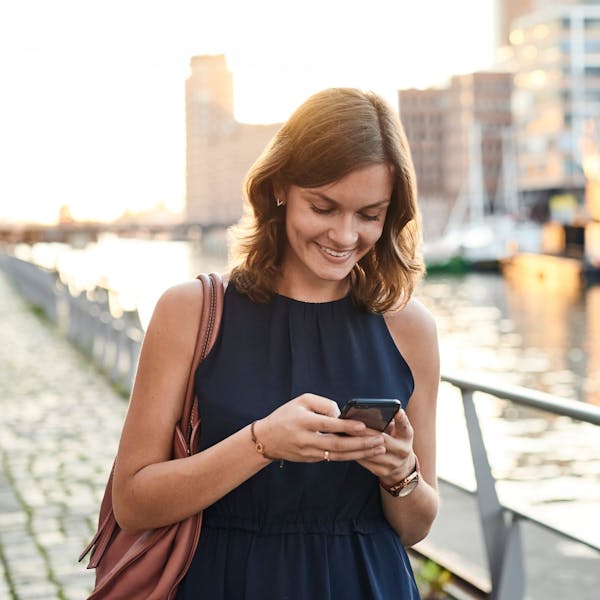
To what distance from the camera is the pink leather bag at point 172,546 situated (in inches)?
82.9

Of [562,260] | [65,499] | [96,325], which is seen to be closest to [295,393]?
[65,499]

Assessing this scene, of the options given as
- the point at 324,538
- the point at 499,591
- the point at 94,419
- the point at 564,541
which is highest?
the point at 324,538

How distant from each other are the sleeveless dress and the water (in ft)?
4.23

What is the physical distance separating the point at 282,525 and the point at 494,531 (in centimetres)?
186

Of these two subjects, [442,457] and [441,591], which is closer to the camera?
[441,591]

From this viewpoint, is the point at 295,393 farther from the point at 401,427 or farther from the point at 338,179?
the point at 338,179

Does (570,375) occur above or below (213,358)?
below

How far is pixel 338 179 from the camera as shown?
2055 millimetres

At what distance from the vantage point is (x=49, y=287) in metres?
22.8

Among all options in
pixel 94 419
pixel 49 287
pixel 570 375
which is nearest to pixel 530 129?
pixel 570 375

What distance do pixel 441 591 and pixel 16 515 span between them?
306 centimetres

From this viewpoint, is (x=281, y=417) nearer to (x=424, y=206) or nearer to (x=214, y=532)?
(x=214, y=532)

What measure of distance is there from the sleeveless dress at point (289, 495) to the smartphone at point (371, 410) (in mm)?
205

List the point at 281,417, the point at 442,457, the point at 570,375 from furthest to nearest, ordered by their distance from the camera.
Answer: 1. the point at 570,375
2. the point at 442,457
3. the point at 281,417
